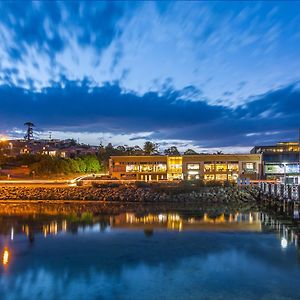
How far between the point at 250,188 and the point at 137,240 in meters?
33.0

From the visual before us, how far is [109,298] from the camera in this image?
12414 millimetres

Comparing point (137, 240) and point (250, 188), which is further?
point (250, 188)

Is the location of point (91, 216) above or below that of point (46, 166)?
below

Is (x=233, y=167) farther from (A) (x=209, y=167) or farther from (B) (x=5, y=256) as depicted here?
(B) (x=5, y=256)

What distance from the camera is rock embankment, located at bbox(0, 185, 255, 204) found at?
43.9 meters

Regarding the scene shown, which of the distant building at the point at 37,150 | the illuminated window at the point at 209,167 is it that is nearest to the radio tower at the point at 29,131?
the distant building at the point at 37,150

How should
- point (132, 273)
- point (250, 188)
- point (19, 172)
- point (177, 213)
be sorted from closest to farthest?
point (132, 273) → point (177, 213) → point (250, 188) → point (19, 172)

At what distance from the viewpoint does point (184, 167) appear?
74.9 m

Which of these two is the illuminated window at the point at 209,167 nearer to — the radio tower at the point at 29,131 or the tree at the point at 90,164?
the tree at the point at 90,164

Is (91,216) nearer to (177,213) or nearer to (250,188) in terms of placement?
(177,213)

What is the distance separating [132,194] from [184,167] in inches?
1185

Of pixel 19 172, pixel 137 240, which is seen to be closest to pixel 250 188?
pixel 137 240

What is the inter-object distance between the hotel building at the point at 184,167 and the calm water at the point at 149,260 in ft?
151

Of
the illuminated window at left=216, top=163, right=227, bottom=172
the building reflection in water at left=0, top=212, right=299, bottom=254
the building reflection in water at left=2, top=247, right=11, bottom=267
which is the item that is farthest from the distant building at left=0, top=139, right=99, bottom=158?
the building reflection in water at left=2, top=247, right=11, bottom=267
